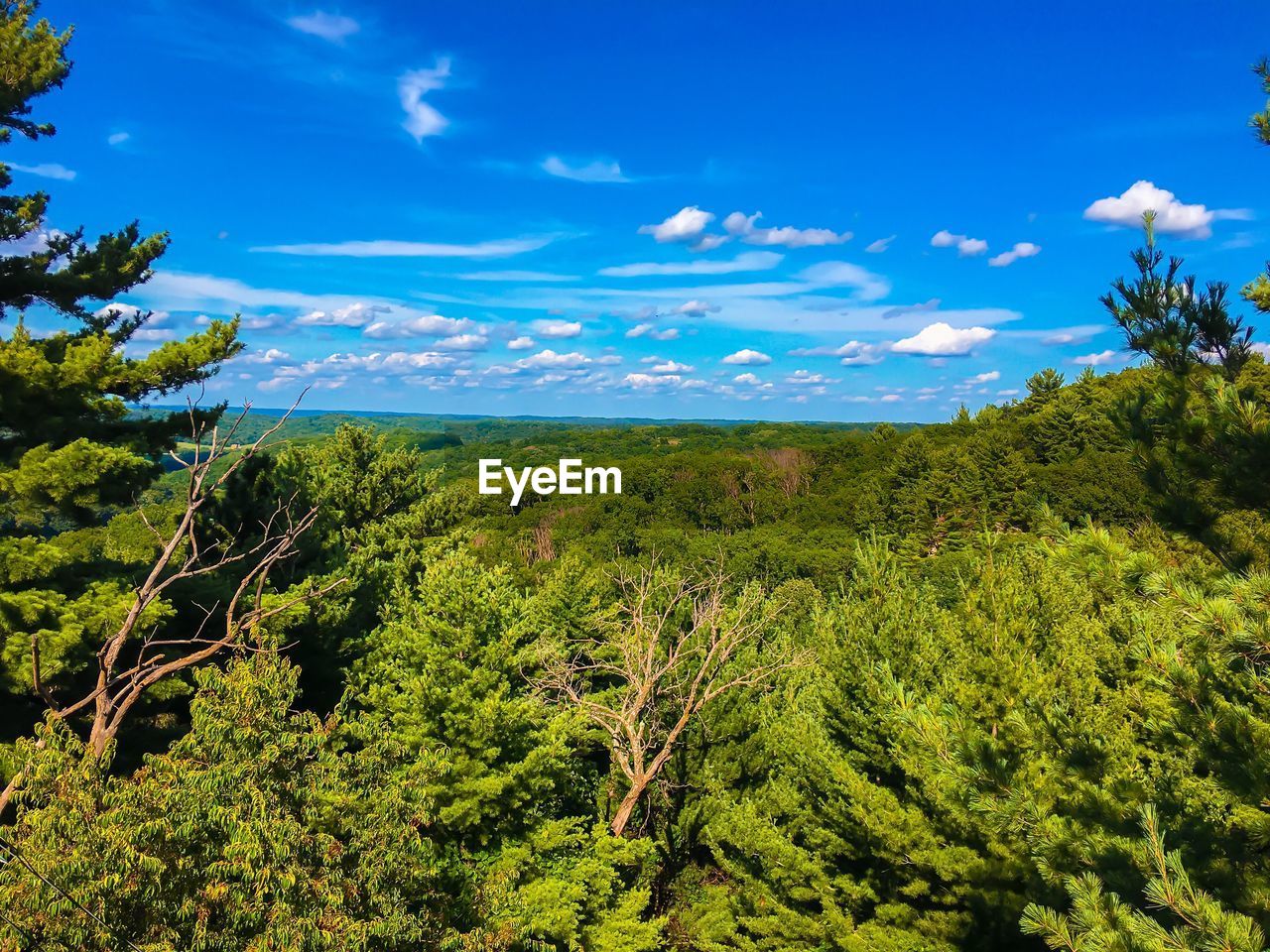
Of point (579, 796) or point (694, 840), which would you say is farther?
point (694, 840)

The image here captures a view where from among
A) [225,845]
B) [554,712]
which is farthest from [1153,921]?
[554,712]

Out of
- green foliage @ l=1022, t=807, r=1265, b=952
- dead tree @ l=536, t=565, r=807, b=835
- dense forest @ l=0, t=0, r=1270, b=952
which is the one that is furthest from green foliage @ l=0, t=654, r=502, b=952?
dead tree @ l=536, t=565, r=807, b=835

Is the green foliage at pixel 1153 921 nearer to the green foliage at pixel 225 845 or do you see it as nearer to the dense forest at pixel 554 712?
the dense forest at pixel 554 712

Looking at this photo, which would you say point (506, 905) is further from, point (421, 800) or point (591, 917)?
point (591, 917)

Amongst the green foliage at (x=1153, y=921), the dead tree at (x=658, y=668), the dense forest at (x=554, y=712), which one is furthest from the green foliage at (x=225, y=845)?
the dead tree at (x=658, y=668)

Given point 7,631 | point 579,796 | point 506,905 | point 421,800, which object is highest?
point 7,631

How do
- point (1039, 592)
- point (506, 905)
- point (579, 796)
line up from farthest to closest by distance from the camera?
1. point (579, 796)
2. point (1039, 592)
3. point (506, 905)

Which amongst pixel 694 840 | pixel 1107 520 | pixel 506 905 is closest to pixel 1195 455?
pixel 506 905

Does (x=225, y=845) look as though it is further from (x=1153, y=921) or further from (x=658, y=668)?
(x=658, y=668)
